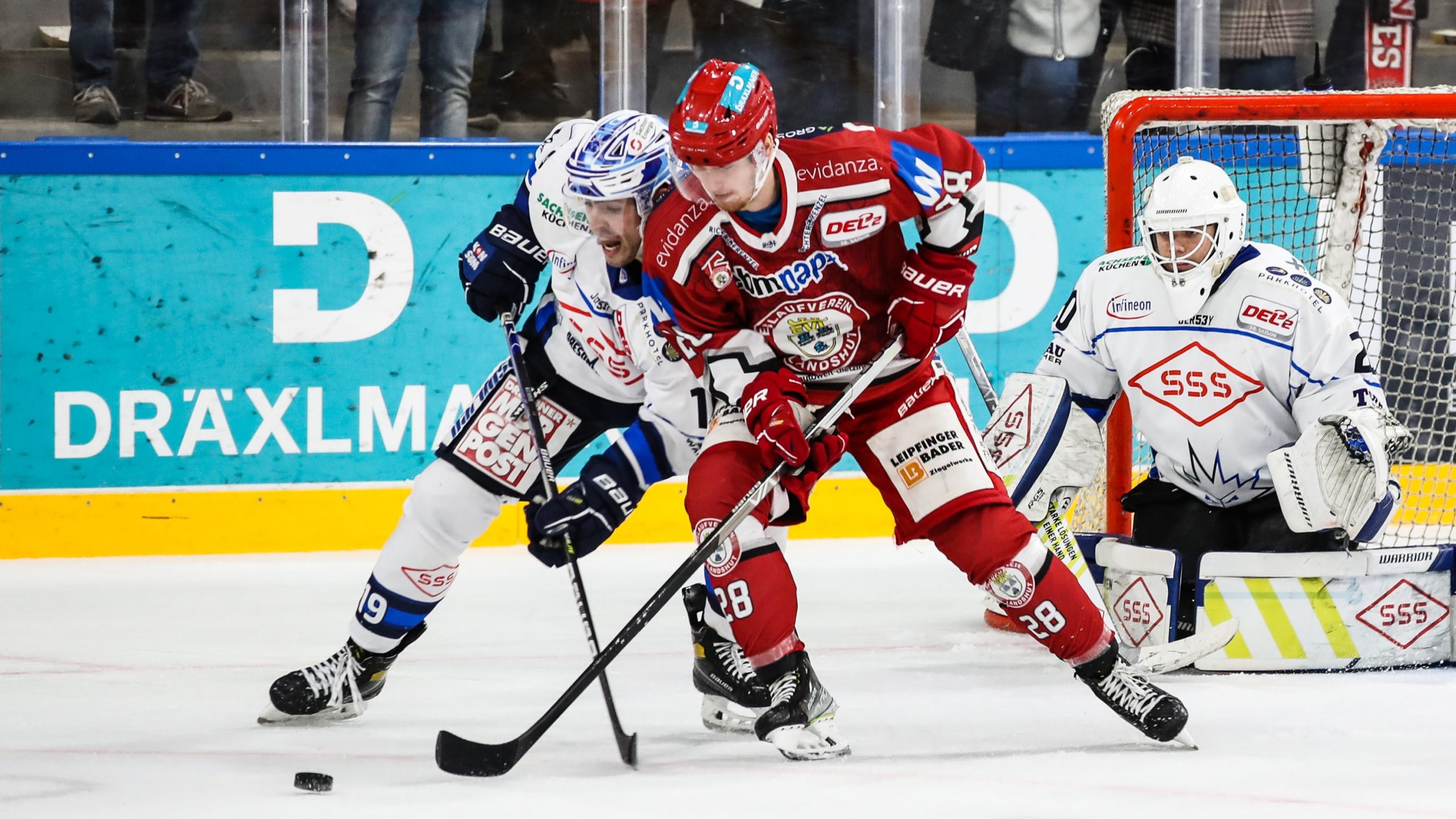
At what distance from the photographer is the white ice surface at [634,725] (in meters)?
2.35

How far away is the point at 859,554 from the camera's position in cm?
499

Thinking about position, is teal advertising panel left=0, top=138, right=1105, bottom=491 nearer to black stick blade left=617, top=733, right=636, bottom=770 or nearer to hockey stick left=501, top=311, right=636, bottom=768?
hockey stick left=501, top=311, right=636, bottom=768

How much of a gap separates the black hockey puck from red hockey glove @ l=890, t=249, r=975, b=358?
1075 mm

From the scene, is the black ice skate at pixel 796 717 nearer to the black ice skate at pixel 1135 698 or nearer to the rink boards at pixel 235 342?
the black ice skate at pixel 1135 698

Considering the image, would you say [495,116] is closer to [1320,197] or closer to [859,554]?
[859,554]

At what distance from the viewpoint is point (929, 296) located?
2592 millimetres

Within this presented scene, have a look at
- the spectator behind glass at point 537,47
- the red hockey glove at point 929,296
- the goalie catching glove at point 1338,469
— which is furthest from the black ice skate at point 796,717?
the spectator behind glass at point 537,47

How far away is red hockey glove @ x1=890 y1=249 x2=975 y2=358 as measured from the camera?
2592 millimetres

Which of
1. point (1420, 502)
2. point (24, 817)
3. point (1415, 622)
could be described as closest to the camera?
point (24, 817)

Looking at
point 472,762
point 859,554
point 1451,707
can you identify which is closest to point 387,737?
point 472,762

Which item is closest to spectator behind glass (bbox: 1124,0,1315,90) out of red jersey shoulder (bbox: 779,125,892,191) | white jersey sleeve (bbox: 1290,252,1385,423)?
white jersey sleeve (bbox: 1290,252,1385,423)

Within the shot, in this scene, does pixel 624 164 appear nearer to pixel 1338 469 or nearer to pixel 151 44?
pixel 1338 469

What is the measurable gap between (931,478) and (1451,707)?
3.56 ft

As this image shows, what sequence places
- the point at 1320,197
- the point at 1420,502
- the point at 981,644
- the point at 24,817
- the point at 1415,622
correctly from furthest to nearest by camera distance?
the point at 1420,502, the point at 1320,197, the point at 981,644, the point at 1415,622, the point at 24,817
